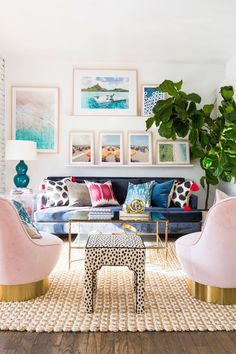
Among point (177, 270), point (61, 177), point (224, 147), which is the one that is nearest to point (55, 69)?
point (61, 177)

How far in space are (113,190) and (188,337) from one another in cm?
333

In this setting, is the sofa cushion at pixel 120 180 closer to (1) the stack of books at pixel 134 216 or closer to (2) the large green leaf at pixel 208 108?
(2) the large green leaf at pixel 208 108

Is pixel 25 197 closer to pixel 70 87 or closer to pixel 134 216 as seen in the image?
pixel 70 87

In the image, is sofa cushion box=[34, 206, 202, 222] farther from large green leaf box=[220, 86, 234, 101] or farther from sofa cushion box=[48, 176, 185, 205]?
large green leaf box=[220, 86, 234, 101]

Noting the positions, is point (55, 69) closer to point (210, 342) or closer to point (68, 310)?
point (68, 310)

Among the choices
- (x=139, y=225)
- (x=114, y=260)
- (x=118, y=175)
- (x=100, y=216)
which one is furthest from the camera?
(x=118, y=175)

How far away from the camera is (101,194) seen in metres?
4.96

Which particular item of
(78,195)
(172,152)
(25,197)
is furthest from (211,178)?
(25,197)

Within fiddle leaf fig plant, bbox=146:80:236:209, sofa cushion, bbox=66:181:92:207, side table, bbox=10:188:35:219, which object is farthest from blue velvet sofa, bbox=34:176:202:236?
fiddle leaf fig plant, bbox=146:80:236:209

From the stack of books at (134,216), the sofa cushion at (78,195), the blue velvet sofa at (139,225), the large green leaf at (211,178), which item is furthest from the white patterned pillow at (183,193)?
the stack of books at (134,216)

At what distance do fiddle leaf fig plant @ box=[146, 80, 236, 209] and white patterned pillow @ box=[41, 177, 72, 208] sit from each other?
1537 millimetres

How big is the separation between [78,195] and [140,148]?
135cm

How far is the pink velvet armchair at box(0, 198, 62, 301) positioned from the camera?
248 cm

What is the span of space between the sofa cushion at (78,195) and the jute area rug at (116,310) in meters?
1.72
